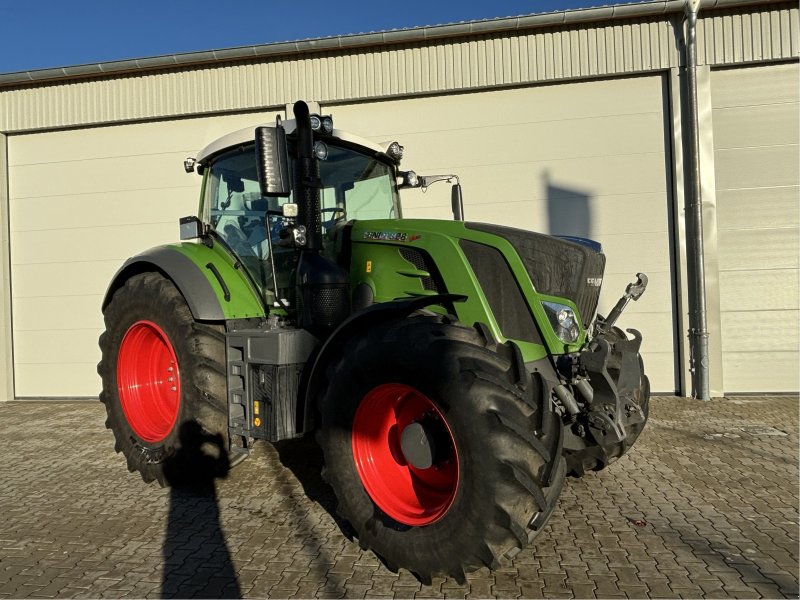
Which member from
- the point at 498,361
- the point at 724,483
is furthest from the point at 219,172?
the point at 724,483

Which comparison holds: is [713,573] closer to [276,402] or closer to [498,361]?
[498,361]

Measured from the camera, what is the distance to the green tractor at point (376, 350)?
2.45 m

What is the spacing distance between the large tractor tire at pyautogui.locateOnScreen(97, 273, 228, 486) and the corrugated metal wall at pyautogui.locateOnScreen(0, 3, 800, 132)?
13.7 ft

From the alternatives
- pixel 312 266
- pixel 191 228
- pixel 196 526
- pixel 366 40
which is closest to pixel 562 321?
pixel 312 266

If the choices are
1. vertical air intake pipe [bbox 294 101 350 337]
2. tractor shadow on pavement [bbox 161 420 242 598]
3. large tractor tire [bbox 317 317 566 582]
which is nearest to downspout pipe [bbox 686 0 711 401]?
large tractor tire [bbox 317 317 566 582]

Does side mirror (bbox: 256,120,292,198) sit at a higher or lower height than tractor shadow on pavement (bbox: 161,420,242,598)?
higher

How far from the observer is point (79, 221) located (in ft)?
26.2

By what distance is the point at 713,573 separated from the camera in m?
2.68

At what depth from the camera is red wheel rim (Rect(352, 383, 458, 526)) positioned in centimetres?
274

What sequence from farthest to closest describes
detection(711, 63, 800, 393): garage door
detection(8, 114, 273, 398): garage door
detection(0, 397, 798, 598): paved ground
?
detection(8, 114, 273, 398): garage door → detection(711, 63, 800, 393): garage door → detection(0, 397, 798, 598): paved ground

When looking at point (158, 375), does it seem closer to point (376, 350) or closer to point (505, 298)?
point (376, 350)

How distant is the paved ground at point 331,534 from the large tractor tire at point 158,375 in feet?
1.16

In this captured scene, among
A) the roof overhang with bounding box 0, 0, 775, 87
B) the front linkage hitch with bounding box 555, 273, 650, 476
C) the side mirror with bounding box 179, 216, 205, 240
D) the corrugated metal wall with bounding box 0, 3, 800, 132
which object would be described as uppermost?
the roof overhang with bounding box 0, 0, 775, 87

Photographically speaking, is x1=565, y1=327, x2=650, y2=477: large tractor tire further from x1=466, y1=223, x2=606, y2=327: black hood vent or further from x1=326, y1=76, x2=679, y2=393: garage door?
x1=326, y1=76, x2=679, y2=393: garage door
